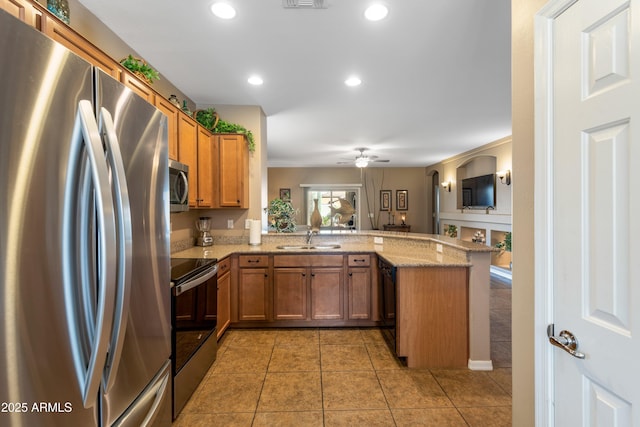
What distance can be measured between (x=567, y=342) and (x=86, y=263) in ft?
5.04

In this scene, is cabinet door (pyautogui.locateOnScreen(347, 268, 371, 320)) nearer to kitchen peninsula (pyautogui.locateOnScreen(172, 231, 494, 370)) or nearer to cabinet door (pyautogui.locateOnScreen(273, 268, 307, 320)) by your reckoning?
kitchen peninsula (pyautogui.locateOnScreen(172, 231, 494, 370))

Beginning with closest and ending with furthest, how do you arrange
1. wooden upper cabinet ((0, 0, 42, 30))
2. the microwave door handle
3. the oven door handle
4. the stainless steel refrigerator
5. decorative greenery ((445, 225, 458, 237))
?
the stainless steel refrigerator → wooden upper cabinet ((0, 0, 42, 30)) → the oven door handle → the microwave door handle → decorative greenery ((445, 225, 458, 237))

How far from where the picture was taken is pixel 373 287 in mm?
3238

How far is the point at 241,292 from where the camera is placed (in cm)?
322

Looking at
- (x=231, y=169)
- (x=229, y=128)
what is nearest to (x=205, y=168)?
(x=231, y=169)

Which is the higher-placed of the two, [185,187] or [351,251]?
[185,187]

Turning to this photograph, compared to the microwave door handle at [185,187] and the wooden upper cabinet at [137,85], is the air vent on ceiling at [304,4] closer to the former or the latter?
the wooden upper cabinet at [137,85]

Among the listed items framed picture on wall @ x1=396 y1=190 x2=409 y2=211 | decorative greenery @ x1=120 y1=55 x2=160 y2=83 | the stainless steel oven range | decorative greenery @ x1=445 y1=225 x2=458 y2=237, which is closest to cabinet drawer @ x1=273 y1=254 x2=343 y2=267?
the stainless steel oven range

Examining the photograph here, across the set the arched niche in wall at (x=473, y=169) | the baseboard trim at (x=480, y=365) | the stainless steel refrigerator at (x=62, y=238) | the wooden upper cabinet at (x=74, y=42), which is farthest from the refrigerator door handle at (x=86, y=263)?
the arched niche in wall at (x=473, y=169)

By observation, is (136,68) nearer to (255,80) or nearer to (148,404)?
(255,80)

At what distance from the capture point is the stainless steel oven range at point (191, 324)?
5.96ft

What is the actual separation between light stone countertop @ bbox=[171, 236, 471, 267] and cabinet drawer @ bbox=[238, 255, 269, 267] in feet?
0.15

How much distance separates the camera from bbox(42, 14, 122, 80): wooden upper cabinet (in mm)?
1313

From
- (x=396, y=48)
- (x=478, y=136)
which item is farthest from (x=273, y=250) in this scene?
(x=478, y=136)
